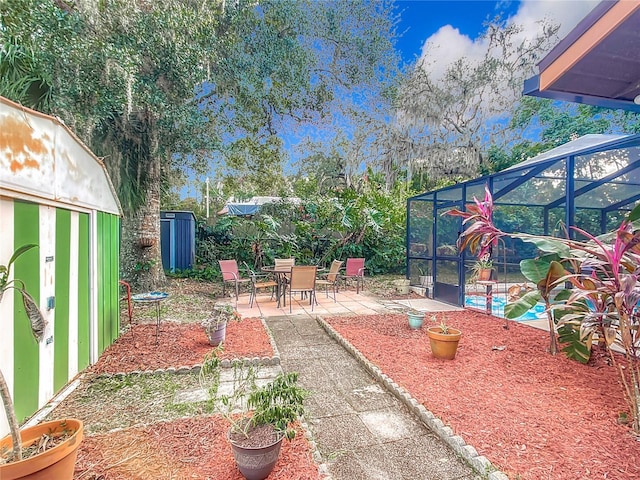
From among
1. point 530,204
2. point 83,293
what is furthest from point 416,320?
point 83,293

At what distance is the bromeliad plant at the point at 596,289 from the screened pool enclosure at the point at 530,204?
3.04 ft

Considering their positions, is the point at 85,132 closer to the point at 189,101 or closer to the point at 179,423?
the point at 189,101

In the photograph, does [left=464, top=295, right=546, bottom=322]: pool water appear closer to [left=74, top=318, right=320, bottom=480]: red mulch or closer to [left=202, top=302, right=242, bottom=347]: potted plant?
[left=202, top=302, right=242, bottom=347]: potted plant

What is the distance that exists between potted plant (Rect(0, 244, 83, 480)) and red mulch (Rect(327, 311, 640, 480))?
7.31 feet

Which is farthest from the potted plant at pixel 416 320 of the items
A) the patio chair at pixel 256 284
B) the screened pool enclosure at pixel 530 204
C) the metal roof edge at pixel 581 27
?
the metal roof edge at pixel 581 27

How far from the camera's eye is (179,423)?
2246mm

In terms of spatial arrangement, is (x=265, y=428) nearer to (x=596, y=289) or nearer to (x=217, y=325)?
(x=217, y=325)

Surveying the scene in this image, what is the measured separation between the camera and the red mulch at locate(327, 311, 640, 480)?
1.84 m

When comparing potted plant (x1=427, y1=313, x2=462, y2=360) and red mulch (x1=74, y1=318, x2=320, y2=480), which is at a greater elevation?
potted plant (x1=427, y1=313, x2=462, y2=360)

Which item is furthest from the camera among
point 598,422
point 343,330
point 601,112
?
point 601,112

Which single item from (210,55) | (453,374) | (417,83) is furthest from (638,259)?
(417,83)

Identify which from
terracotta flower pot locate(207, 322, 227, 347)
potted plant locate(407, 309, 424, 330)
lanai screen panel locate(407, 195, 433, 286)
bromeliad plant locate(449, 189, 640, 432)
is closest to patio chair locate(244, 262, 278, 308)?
terracotta flower pot locate(207, 322, 227, 347)

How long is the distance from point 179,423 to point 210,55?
21.1ft

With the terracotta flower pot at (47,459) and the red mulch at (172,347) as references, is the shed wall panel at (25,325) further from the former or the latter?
the red mulch at (172,347)
